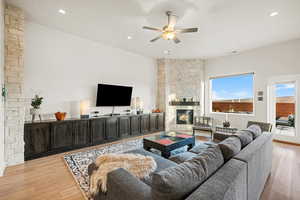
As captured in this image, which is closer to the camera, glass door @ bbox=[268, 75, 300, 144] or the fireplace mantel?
glass door @ bbox=[268, 75, 300, 144]

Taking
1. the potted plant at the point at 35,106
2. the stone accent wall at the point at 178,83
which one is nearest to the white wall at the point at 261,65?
the stone accent wall at the point at 178,83

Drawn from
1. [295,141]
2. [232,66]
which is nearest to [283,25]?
[232,66]

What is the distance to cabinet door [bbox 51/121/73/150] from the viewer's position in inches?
128

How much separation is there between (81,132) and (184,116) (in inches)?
166

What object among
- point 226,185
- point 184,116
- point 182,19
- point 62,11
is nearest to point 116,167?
point 226,185

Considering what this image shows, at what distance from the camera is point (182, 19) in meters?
3.12

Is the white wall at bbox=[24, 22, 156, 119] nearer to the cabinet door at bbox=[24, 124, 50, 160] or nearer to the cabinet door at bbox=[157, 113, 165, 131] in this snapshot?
the cabinet door at bbox=[24, 124, 50, 160]

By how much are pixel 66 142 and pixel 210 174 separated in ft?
11.4

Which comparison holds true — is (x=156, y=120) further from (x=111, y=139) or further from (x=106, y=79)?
(x=106, y=79)

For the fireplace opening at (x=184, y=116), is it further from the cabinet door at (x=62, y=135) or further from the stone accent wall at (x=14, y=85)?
the stone accent wall at (x=14, y=85)

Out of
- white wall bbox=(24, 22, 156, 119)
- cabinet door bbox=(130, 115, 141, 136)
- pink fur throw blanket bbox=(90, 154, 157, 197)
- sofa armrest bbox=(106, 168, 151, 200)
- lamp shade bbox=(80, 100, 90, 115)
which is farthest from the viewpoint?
cabinet door bbox=(130, 115, 141, 136)

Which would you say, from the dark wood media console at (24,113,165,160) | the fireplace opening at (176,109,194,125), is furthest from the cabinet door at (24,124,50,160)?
the fireplace opening at (176,109,194,125)

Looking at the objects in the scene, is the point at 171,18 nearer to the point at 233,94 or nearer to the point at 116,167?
the point at 116,167

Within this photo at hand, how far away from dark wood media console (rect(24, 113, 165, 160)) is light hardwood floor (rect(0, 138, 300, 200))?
30cm
